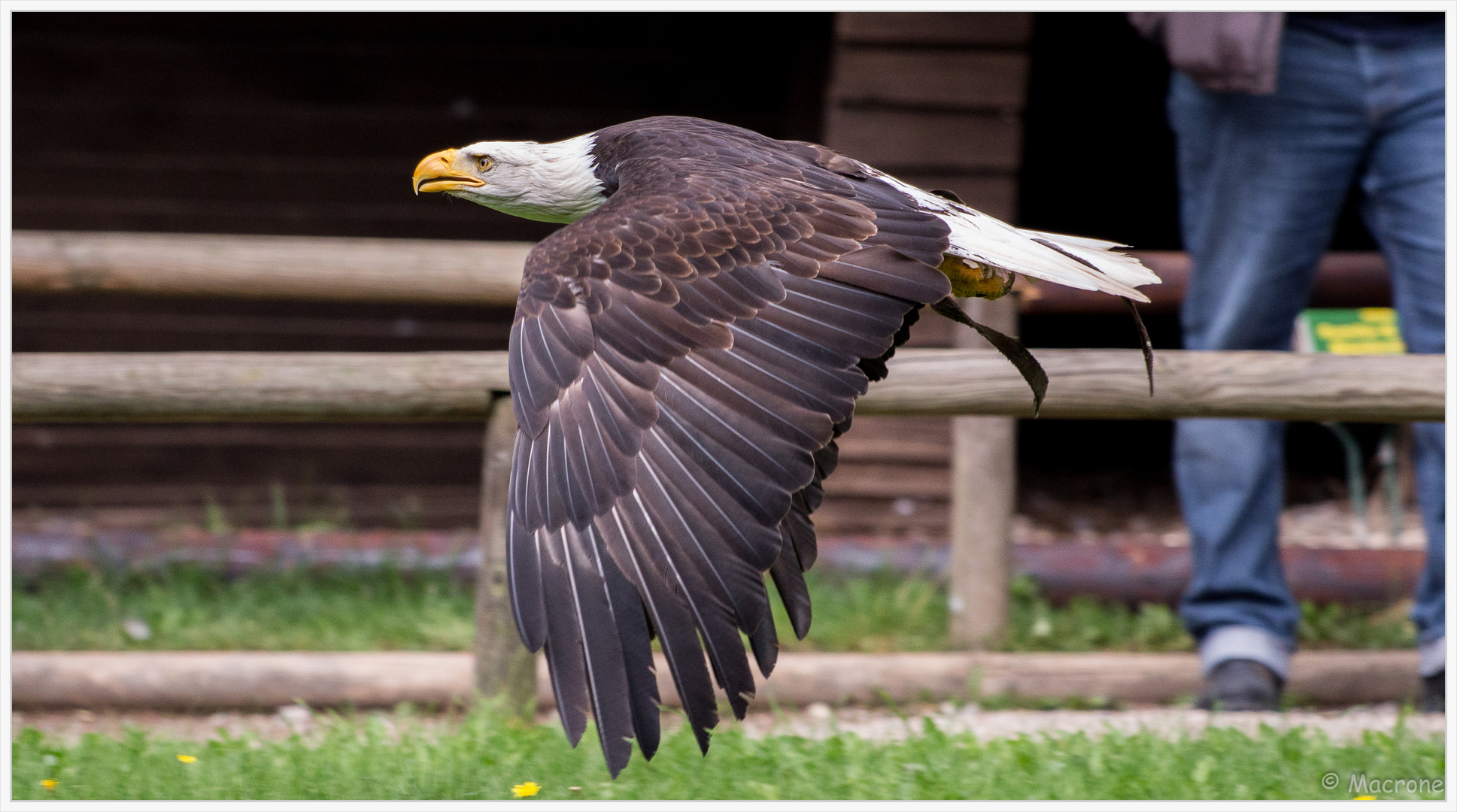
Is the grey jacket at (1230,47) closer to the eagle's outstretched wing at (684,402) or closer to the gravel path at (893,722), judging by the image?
the eagle's outstretched wing at (684,402)

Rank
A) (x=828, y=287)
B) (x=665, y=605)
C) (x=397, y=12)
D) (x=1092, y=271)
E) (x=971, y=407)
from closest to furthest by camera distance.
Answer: (x=665, y=605)
(x=828, y=287)
(x=1092, y=271)
(x=971, y=407)
(x=397, y=12)

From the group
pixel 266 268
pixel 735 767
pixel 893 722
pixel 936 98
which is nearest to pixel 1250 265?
pixel 893 722

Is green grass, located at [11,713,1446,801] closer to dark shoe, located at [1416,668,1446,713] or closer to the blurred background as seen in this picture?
dark shoe, located at [1416,668,1446,713]

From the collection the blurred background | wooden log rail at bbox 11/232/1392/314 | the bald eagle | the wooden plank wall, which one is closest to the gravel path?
wooden log rail at bbox 11/232/1392/314

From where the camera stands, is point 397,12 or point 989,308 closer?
point 989,308

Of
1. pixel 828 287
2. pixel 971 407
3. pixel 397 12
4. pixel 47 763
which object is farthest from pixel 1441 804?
pixel 397 12

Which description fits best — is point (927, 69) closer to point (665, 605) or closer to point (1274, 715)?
point (1274, 715)

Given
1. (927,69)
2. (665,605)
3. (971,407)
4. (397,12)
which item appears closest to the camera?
(665,605)

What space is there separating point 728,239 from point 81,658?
7.56 ft

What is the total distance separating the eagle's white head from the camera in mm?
2424

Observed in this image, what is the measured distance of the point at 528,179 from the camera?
2.45 metres

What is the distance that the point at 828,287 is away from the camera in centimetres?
197

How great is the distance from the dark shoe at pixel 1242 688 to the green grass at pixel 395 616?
0.54m

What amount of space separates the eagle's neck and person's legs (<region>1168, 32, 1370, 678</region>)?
159 cm
